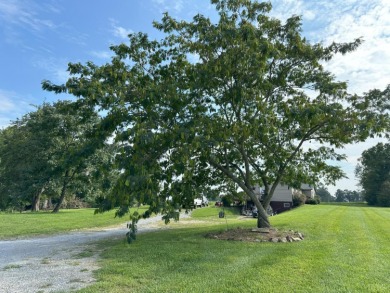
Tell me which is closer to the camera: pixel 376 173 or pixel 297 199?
pixel 297 199

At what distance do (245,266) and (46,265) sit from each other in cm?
448

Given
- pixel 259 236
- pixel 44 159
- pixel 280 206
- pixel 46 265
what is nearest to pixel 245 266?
pixel 259 236

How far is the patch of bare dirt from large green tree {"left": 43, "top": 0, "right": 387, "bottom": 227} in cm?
91

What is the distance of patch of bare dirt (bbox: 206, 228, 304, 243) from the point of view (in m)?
10.7

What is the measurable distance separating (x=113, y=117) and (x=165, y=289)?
517 cm

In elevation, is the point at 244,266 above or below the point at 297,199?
below

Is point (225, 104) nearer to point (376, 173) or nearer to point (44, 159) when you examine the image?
point (44, 159)

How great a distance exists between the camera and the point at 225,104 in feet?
38.3

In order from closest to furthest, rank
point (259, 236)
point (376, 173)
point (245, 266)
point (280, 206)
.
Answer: point (245, 266) < point (259, 236) < point (280, 206) < point (376, 173)

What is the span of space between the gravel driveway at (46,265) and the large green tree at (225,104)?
5.82 feet

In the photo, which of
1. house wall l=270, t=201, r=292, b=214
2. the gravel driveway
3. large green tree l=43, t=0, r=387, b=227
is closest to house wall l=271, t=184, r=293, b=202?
house wall l=270, t=201, r=292, b=214

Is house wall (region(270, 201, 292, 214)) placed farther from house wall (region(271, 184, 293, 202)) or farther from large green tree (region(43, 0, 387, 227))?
large green tree (region(43, 0, 387, 227))

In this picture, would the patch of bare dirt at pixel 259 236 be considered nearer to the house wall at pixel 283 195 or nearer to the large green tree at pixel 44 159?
the large green tree at pixel 44 159

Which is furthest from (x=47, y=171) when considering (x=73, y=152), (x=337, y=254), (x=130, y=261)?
(x=337, y=254)
